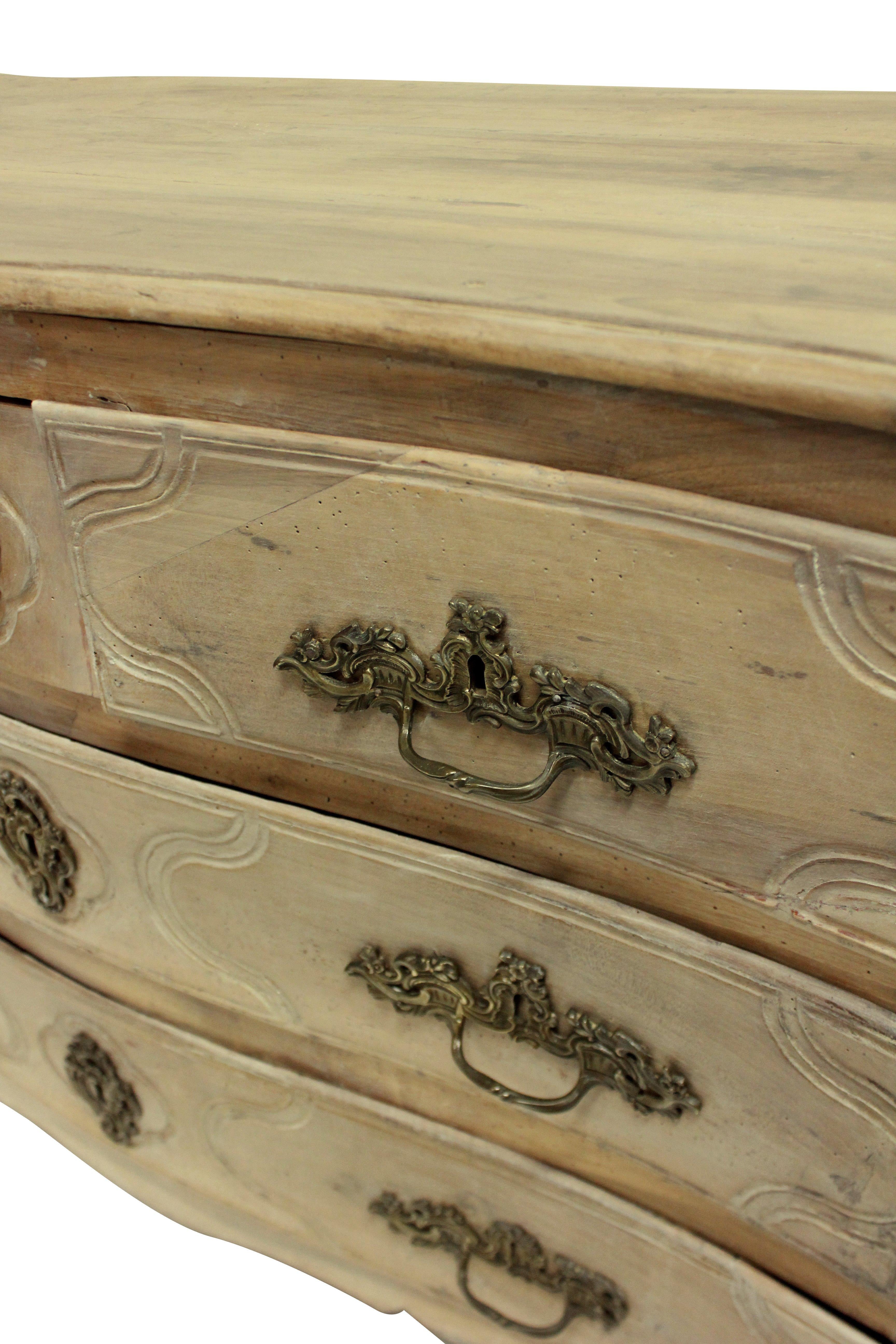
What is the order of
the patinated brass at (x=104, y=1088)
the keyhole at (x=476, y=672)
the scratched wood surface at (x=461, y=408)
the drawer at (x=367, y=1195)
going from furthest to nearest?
1. the patinated brass at (x=104, y=1088)
2. the drawer at (x=367, y=1195)
3. the keyhole at (x=476, y=672)
4. the scratched wood surface at (x=461, y=408)

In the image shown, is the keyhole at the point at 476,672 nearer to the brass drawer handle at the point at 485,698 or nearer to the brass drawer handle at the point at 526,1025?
the brass drawer handle at the point at 485,698

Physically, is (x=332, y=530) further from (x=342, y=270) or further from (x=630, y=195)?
(x=630, y=195)

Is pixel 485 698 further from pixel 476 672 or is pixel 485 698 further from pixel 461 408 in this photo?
pixel 461 408

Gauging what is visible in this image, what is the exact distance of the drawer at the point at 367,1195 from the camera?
2.33 feet

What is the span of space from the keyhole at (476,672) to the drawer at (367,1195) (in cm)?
34

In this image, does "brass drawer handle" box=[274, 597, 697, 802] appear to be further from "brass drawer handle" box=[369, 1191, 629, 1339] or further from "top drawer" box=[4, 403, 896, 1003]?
"brass drawer handle" box=[369, 1191, 629, 1339]

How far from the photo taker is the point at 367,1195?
81cm

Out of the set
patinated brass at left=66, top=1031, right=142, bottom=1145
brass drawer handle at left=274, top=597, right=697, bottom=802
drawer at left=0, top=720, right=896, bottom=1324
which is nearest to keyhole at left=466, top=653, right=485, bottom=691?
brass drawer handle at left=274, top=597, right=697, bottom=802

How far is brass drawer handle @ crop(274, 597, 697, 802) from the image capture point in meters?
0.53

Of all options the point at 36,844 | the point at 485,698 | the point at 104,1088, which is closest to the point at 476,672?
the point at 485,698

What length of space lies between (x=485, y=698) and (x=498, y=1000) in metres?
0.19

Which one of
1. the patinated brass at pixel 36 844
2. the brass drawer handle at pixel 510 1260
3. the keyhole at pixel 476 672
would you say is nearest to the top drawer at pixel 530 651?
the keyhole at pixel 476 672

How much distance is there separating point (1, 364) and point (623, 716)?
35 centimetres

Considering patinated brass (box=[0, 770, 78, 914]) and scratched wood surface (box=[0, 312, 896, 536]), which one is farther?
patinated brass (box=[0, 770, 78, 914])
